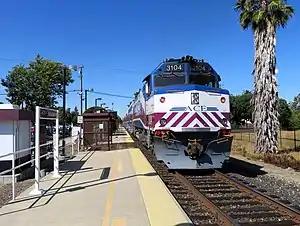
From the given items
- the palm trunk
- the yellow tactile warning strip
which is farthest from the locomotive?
the palm trunk

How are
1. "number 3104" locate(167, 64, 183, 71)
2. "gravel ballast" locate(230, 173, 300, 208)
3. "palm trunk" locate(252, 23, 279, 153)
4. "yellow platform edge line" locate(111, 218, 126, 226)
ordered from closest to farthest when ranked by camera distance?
"yellow platform edge line" locate(111, 218, 126, 226), "gravel ballast" locate(230, 173, 300, 208), "number 3104" locate(167, 64, 183, 71), "palm trunk" locate(252, 23, 279, 153)

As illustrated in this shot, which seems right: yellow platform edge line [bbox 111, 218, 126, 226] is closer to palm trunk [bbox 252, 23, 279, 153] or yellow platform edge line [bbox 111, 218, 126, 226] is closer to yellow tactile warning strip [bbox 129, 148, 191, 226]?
yellow tactile warning strip [bbox 129, 148, 191, 226]

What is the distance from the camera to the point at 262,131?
2300cm

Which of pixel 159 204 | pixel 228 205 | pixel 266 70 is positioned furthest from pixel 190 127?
pixel 266 70

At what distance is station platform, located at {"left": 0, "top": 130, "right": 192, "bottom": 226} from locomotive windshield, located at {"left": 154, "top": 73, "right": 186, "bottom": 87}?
3.47 meters

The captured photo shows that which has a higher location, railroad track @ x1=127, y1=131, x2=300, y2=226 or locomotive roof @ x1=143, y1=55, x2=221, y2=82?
locomotive roof @ x1=143, y1=55, x2=221, y2=82

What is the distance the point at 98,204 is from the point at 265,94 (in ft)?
57.3

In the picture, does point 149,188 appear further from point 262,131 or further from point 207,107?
point 262,131

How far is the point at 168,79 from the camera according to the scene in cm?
1388

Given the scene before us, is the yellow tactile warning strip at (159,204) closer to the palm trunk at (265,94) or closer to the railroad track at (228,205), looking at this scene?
the railroad track at (228,205)

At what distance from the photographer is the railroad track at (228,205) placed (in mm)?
7117

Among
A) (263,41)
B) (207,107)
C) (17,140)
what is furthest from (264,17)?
(17,140)

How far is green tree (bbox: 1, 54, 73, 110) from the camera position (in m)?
45.9

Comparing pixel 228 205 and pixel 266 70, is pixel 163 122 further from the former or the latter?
pixel 266 70
